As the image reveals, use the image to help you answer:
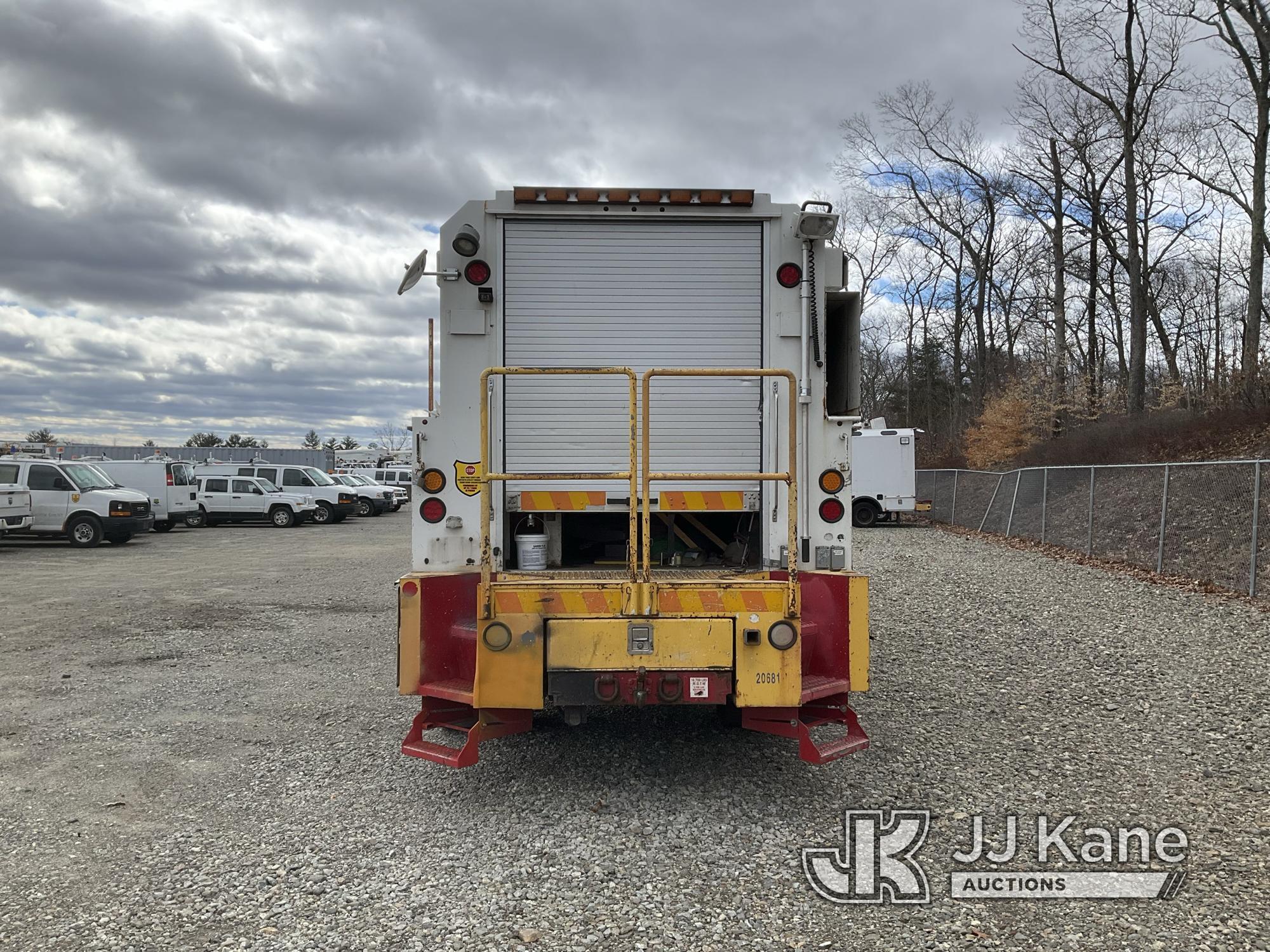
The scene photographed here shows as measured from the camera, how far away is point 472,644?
4.58m

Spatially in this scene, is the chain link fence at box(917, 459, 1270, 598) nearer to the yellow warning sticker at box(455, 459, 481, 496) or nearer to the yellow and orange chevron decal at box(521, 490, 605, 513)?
the yellow and orange chevron decal at box(521, 490, 605, 513)

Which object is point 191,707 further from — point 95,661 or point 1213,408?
point 1213,408

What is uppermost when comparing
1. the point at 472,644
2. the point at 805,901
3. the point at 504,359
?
the point at 504,359

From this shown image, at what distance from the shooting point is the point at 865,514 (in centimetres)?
2473

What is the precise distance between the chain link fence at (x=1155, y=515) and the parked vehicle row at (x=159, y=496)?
2011 centimetres

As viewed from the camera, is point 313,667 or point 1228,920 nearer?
point 1228,920

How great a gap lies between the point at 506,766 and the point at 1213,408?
20871 millimetres

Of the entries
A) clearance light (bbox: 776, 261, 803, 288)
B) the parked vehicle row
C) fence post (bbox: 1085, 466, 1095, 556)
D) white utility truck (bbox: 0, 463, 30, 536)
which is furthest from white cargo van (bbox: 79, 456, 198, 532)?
clearance light (bbox: 776, 261, 803, 288)

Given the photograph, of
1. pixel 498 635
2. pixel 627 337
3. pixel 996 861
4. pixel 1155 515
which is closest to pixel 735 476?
pixel 498 635

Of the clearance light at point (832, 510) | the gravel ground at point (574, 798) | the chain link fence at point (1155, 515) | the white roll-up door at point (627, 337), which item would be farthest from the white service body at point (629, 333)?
the chain link fence at point (1155, 515)

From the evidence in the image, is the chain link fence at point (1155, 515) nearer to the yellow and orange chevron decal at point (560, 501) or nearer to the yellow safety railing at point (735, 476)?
the yellow safety railing at point (735, 476)

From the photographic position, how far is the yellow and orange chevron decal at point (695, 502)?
509 centimetres

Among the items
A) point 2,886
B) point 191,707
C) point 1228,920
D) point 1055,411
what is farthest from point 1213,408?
point 2,886

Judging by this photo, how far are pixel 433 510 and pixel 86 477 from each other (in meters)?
19.2
